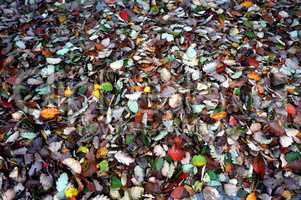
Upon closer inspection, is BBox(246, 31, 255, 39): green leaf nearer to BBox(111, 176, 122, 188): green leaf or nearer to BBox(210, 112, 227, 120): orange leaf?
BBox(210, 112, 227, 120): orange leaf

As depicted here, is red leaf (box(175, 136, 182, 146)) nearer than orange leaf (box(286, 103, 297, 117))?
Yes

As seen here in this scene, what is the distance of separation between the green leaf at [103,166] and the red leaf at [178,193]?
1.32 feet

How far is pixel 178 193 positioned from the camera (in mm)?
2111

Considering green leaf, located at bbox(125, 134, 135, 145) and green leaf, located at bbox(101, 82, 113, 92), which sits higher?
green leaf, located at bbox(101, 82, 113, 92)

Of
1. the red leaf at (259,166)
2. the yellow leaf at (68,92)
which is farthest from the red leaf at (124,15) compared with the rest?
the red leaf at (259,166)

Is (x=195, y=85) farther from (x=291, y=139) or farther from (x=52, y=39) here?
(x=52, y=39)

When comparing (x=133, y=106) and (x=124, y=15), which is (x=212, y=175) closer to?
(x=133, y=106)

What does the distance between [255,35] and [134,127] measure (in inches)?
48.5

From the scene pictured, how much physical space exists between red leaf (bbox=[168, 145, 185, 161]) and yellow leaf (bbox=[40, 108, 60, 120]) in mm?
756

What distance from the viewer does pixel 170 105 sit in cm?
243

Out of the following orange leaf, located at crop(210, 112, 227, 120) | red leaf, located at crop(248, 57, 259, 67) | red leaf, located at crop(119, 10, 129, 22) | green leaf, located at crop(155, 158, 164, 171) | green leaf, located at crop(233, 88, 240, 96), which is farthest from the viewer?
red leaf, located at crop(119, 10, 129, 22)

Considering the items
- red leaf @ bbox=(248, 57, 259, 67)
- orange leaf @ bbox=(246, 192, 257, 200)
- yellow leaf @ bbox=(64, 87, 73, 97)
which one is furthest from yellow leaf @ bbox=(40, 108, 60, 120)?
red leaf @ bbox=(248, 57, 259, 67)

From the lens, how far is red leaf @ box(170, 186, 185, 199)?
2102mm

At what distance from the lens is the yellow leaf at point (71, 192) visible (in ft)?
6.84
